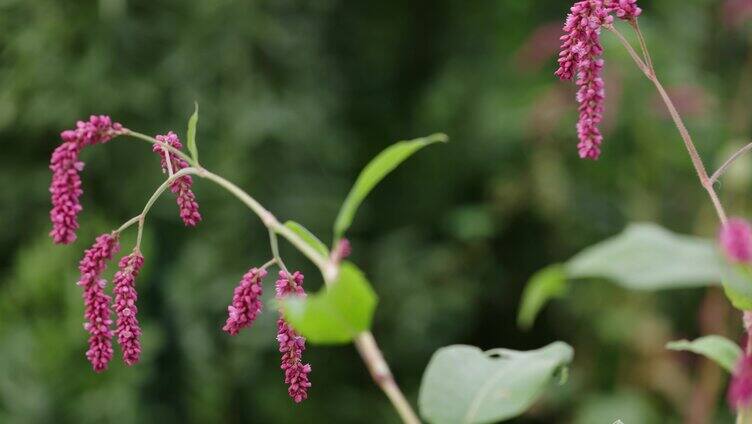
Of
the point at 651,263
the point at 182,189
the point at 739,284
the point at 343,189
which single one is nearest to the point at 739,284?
the point at 739,284

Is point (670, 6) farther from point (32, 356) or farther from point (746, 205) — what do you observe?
point (32, 356)

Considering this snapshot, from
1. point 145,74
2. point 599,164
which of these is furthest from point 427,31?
point 145,74

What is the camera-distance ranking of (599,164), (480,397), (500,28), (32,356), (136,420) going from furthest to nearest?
(500,28), (599,164), (136,420), (32,356), (480,397)

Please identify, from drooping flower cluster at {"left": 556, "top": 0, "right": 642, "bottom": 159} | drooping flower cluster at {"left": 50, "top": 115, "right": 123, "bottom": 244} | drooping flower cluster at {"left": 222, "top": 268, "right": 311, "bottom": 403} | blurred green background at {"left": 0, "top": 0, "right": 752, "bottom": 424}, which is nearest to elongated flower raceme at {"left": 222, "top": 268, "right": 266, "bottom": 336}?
drooping flower cluster at {"left": 222, "top": 268, "right": 311, "bottom": 403}

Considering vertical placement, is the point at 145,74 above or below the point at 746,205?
above

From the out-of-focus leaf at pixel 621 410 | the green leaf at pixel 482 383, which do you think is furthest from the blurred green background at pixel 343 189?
the green leaf at pixel 482 383

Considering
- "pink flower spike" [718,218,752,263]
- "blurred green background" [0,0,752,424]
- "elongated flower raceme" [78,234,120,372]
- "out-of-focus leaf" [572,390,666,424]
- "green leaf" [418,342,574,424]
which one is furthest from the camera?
"blurred green background" [0,0,752,424]

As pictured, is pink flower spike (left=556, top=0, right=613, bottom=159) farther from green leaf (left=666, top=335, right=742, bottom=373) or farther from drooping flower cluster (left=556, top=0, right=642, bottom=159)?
green leaf (left=666, top=335, right=742, bottom=373)
